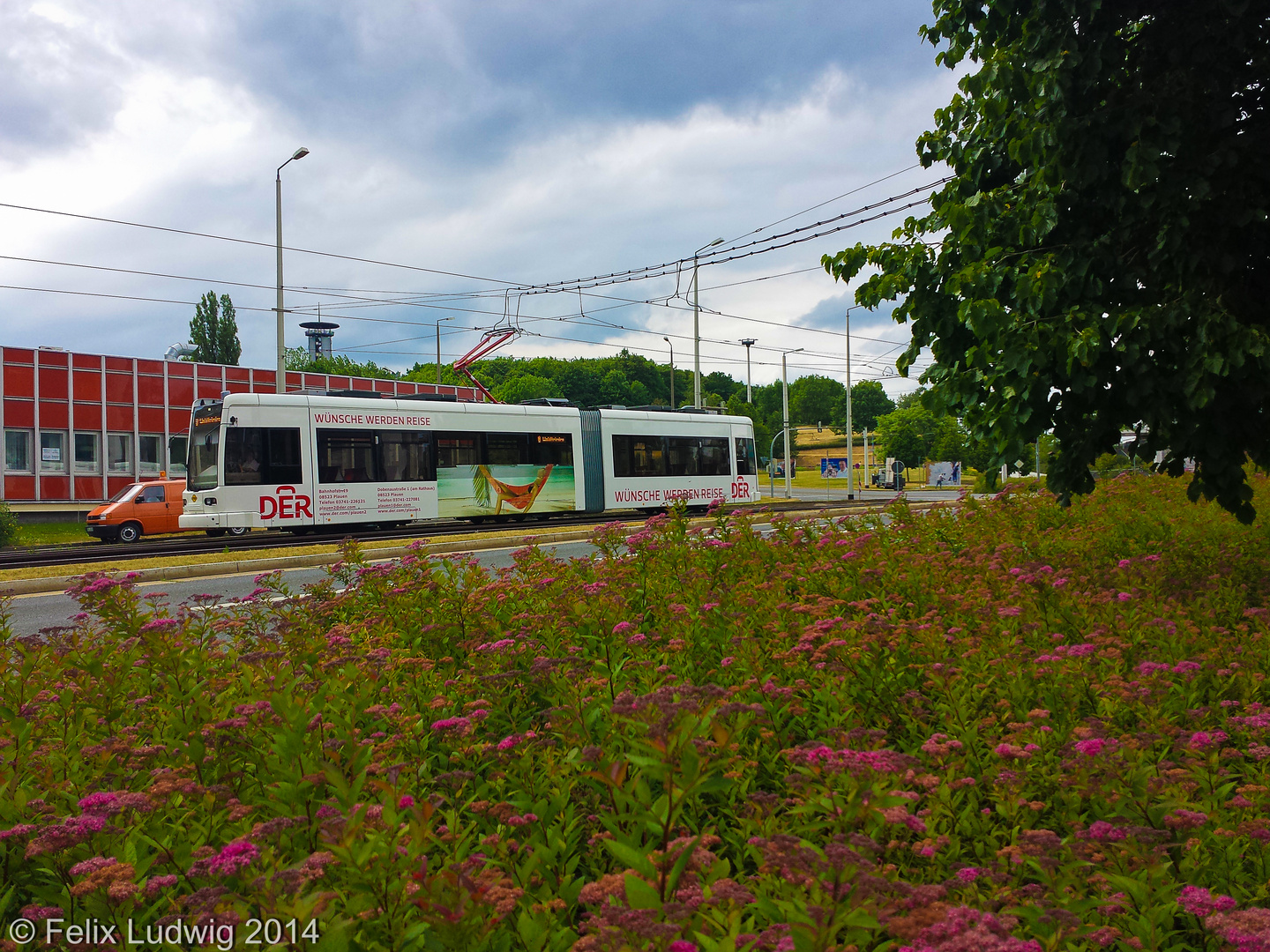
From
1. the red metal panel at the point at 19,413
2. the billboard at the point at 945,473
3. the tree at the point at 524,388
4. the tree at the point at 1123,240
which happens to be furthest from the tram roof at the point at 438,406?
the tree at the point at 524,388

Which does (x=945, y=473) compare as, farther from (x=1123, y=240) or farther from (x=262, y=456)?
(x=1123, y=240)

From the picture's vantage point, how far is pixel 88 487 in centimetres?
3684

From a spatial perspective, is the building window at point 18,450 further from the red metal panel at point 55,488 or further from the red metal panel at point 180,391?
the red metal panel at point 180,391

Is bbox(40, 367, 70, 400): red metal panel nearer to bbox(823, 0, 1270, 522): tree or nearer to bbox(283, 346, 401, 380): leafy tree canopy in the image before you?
bbox(823, 0, 1270, 522): tree

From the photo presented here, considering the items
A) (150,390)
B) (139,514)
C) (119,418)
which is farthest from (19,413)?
(139,514)

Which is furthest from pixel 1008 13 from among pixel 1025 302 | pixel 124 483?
pixel 124 483

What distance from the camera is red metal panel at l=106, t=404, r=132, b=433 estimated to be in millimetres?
37375

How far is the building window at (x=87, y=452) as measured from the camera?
36688 millimetres

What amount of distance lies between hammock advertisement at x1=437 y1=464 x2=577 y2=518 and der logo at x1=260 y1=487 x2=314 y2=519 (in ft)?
11.5

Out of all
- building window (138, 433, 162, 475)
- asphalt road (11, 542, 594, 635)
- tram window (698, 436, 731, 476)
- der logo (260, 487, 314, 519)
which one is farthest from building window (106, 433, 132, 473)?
asphalt road (11, 542, 594, 635)

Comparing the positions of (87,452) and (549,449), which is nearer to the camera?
(549,449)

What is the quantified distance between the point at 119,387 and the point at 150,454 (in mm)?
3367

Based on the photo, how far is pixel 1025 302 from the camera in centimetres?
618

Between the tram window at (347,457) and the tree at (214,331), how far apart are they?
7038 cm
